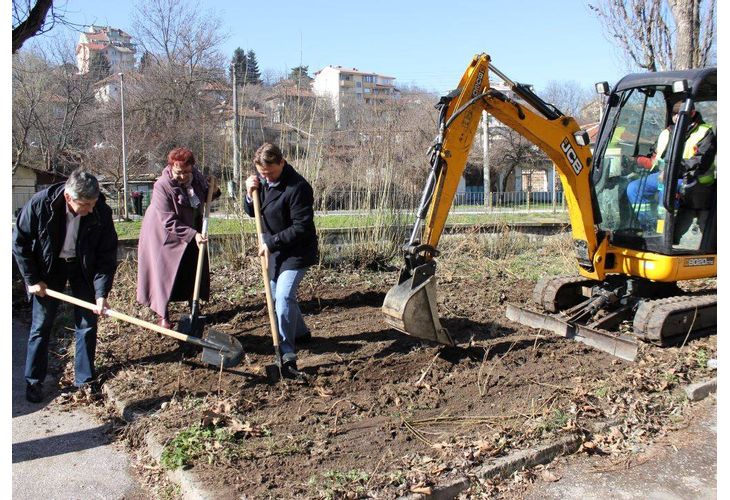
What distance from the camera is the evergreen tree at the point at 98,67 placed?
29391mm

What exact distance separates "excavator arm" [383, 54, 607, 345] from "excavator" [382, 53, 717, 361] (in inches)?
0.4

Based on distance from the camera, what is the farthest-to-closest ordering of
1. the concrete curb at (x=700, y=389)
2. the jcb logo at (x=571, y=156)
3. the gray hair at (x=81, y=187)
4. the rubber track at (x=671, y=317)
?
the jcb logo at (x=571, y=156) → the rubber track at (x=671, y=317) → the concrete curb at (x=700, y=389) → the gray hair at (x=81, y=187)

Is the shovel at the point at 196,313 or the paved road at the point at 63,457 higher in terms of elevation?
the shovel at the point at 196,313

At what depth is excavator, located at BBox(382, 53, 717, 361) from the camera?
18.2ft

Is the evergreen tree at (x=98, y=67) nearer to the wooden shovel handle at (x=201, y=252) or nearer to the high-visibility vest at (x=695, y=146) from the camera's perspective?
the wooden shovel handle at (x=201, y=252)

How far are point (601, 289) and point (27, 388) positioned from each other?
5.71 meters

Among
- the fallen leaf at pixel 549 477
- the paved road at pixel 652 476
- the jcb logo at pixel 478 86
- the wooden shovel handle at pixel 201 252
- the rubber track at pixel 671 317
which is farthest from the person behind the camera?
the rubber track at pixel 671 317

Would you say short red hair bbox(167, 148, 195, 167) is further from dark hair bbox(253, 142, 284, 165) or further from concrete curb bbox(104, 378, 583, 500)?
concrete curb bbox(104, 378, 583, 500)

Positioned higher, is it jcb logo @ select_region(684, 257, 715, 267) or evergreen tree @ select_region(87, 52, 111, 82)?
evergreen tree @ select_region(87, 52, 111, 82)

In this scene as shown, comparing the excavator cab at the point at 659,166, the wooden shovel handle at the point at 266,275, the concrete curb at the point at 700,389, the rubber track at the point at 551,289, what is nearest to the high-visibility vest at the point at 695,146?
the excavator cab at the point at 659,166

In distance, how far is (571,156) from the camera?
20.3 ft

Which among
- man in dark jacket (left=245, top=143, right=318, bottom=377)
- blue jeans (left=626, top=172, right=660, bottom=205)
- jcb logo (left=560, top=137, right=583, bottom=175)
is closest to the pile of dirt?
man in dark jacket (left=245, top=143, right=318, bottom=377)

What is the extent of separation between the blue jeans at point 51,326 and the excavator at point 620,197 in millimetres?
2674

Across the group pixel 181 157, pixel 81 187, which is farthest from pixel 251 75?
pixel 81 187
